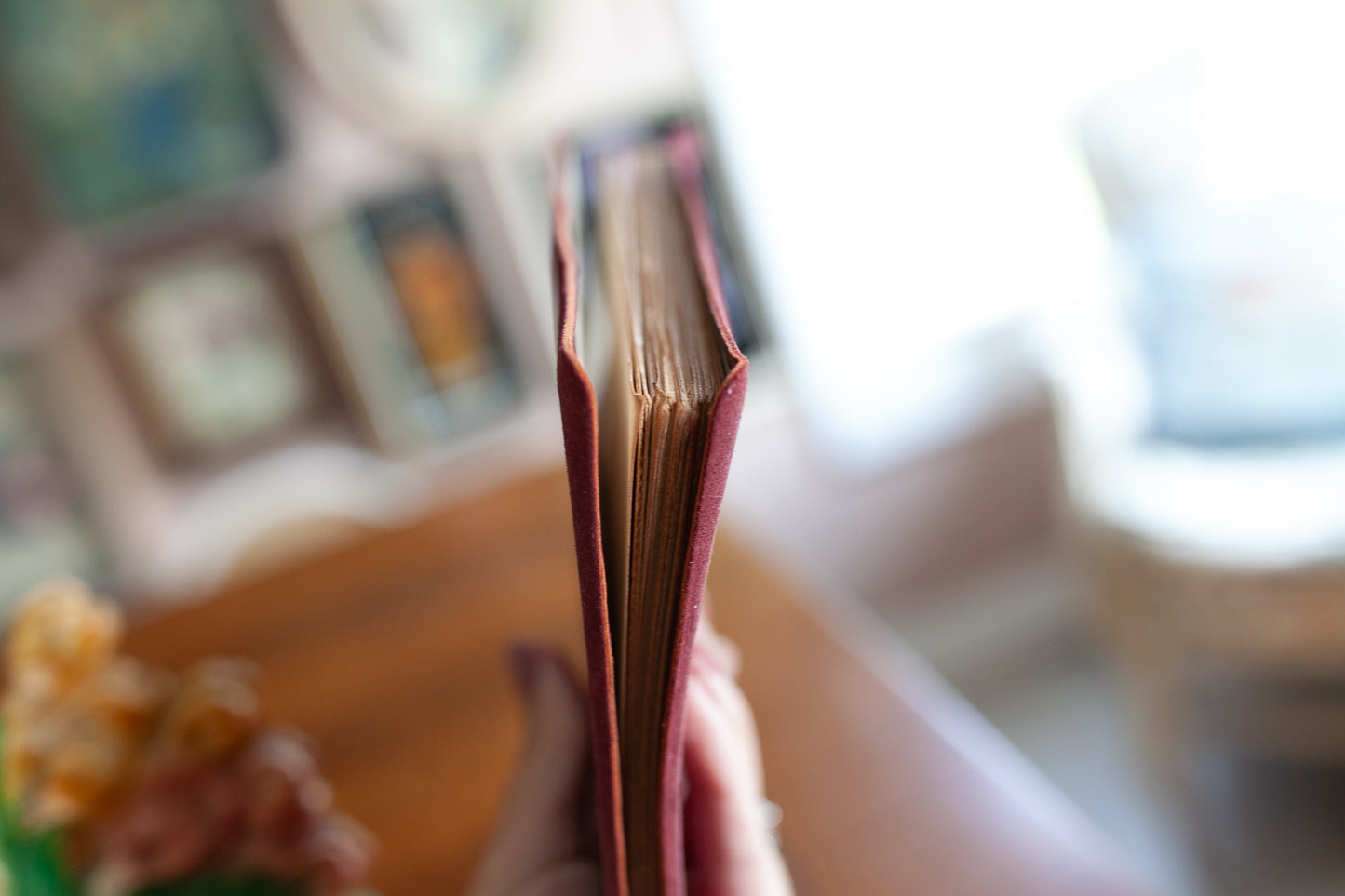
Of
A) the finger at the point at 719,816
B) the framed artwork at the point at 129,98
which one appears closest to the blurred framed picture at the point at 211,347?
the framed artwork at the point at 129,98

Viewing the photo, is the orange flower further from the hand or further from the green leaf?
the hand

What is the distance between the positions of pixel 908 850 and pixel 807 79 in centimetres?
160

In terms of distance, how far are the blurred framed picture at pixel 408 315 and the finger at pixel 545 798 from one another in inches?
52.9

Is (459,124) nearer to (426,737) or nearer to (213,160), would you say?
(213,160)

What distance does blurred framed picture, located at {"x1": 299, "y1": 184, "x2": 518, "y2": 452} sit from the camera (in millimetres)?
1668

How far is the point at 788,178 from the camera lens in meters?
1.92

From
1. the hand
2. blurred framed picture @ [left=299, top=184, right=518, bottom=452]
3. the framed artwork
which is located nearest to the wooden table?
the hand

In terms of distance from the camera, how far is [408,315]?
5.61 ft

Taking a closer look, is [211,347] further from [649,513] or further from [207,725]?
[649,513]

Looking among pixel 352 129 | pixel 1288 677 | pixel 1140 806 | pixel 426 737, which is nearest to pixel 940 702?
pixel 426 737

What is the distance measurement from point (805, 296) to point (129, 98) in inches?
45.1

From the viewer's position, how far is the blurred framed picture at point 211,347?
1.63 metres

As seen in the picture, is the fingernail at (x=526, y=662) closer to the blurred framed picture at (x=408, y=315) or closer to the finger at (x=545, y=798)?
the finger at (x=545, y=798)

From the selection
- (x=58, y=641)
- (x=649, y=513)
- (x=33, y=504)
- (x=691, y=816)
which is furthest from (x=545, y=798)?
(x=33, y=504)
